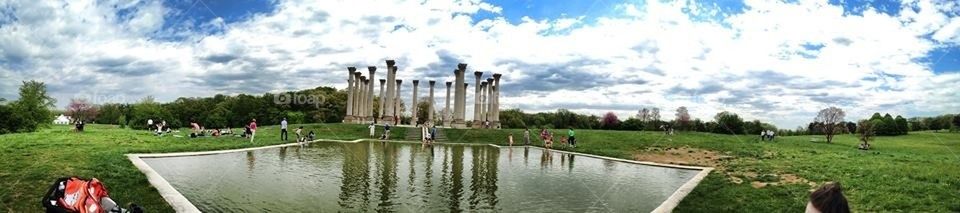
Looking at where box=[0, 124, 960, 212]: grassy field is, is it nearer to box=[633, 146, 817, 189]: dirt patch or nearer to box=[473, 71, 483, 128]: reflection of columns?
box=[633, 146, 817, 189]: dirt patch

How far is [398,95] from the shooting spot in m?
67.1

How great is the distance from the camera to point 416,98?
63.2 m

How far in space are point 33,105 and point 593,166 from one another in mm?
43136

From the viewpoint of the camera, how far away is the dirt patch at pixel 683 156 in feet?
89.1

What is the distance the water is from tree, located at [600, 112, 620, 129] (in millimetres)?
53456

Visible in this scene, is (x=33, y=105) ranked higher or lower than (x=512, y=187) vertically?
higher

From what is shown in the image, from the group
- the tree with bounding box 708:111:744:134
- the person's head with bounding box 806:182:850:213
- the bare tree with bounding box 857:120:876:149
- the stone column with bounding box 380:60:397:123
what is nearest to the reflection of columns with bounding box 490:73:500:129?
the stone column with bounding box 380:60:397:123

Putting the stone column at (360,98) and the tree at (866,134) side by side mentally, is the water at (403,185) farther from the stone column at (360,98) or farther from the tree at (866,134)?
the stone column at (360,98)

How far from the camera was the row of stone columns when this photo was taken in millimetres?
56219

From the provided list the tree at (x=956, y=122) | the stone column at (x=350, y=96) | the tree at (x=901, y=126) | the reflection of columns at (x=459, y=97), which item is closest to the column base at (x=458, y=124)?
the reflection of columns at (x=459, y=97)

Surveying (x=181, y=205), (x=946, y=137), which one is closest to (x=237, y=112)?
(x=181, y=205)

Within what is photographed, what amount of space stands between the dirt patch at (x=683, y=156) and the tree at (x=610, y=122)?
41155 millimetres

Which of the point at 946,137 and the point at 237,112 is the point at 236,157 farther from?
the point at 237,112

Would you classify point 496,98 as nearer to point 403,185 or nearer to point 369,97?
point 369,97
